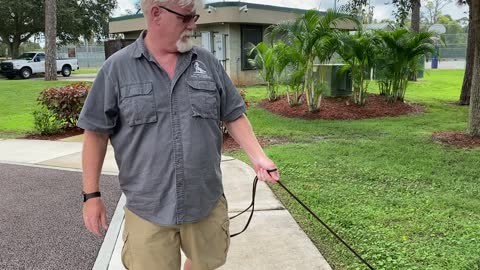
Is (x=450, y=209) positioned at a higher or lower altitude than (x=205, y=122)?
lower

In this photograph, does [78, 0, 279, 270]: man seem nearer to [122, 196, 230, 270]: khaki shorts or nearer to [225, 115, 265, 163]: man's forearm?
[122, 196, 230, 270]: khaki shorts

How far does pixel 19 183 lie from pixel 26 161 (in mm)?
1259

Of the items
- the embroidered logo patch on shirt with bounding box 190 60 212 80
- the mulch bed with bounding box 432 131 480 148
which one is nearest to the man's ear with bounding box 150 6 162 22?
the embroidered logo patch on shirt with bounding box 190 60 212 80

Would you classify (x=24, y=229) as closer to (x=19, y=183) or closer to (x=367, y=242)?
(x=19, y=183)

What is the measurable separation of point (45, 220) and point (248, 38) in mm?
15851

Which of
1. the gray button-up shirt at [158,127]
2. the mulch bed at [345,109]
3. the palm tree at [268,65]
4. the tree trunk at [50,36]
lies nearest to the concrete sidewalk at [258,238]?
the gray button-up shirt at [158,127]

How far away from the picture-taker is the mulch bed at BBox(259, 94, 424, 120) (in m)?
10.4

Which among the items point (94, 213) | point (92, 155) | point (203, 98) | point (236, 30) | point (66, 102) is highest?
point (236, 30)

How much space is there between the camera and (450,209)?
4.20 metres

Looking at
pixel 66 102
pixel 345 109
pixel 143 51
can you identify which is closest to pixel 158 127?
pixel 143 51

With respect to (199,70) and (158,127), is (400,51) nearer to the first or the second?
(199,70)

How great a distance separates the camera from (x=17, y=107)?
13.6m

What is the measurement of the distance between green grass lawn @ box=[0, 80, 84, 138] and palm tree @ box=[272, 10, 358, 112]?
5823 millimetres

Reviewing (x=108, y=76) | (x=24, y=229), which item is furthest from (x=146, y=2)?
(x=24, y=229)
